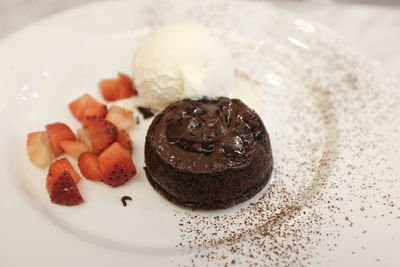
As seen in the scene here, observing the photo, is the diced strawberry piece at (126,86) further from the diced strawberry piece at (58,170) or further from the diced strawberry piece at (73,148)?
the diced strawberry piece at (58,170)

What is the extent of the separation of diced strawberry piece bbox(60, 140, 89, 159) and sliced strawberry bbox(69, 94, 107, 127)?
257 mm

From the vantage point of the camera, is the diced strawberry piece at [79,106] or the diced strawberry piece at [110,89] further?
the diced strawberry piece at [110,89]

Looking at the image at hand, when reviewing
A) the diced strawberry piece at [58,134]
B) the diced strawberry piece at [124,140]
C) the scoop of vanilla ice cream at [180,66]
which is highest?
the scoop of vanilla ice cream at [180,66]

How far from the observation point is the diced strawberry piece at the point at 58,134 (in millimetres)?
2420

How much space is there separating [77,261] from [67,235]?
0.18m

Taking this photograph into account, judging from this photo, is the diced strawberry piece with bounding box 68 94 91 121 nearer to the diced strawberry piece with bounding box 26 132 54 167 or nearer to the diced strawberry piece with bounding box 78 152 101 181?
the diced strawberry piece with bounding box 26 132 54 167

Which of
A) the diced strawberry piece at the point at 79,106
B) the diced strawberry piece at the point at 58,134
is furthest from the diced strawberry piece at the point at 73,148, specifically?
the diced strawberry piece at the point at 79,106

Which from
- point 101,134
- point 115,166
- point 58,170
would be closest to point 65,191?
point 58,170

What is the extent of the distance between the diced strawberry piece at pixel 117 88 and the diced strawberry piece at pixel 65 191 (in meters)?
0.84

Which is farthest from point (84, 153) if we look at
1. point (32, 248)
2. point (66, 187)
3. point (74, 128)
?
point (32, 248)

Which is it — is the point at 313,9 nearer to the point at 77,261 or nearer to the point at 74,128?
the point at 74,128

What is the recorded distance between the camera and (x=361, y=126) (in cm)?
255

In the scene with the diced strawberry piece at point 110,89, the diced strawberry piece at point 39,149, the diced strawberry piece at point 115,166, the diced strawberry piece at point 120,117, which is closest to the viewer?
the diced strawberry piece at point 115,166

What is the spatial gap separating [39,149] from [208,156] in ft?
3.17
